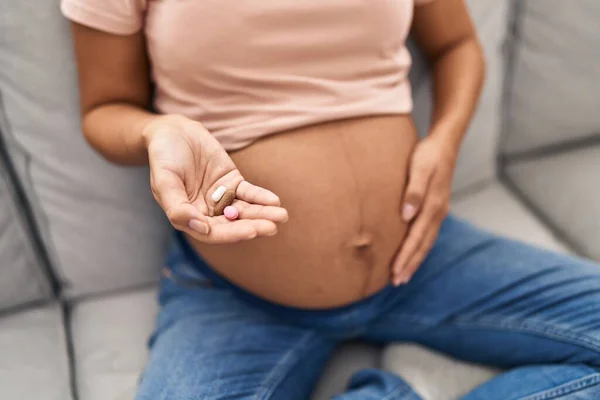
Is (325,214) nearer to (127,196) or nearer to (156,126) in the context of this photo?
(156,126)

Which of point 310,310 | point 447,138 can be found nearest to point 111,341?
point 310,310

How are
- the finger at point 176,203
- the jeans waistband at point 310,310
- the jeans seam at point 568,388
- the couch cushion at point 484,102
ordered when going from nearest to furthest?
the finger at point 176,203, the jeans seam at point 568,388, the jeans waistband at point 310,310, the couch cushion at point 484,102

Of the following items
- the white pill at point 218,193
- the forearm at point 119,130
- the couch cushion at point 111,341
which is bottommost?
the couch cushion at point 111,341

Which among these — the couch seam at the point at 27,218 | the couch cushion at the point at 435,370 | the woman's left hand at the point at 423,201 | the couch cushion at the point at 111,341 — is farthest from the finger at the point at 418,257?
the couch seam at the point at 27,218

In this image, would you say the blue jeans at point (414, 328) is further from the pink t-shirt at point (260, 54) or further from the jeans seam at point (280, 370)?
the pink t-shirt at point (260, 54)

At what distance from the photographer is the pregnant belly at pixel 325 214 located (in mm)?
610

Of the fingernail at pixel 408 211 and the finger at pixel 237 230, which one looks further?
the fingernail at pixel 408 211

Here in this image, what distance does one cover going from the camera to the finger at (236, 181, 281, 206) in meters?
0.47

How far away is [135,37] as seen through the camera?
0.62 m

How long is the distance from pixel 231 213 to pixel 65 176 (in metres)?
0.42

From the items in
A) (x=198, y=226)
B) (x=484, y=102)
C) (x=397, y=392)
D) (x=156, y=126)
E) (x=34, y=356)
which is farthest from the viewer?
(x=484, y=102)

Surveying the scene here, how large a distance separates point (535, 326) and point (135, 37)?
0.59 m

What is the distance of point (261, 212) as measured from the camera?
454 mm

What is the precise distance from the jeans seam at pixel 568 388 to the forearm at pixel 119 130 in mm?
503
